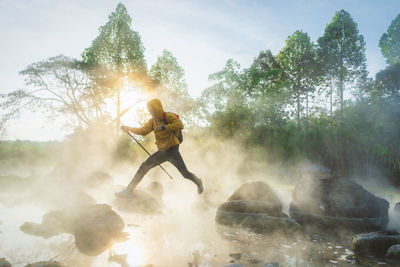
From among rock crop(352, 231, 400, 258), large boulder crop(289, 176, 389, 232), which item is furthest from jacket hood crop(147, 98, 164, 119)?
large boulder crop(289, 176, 389, 232)

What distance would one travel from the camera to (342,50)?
2400cm

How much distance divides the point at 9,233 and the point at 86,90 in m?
18.6

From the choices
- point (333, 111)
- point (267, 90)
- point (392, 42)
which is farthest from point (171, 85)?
point (392, 42)

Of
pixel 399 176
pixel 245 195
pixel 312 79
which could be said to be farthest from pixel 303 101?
pixel 245 195

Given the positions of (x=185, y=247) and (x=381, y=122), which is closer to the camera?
(x=185, y=247)

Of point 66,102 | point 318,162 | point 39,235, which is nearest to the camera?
point 39,235

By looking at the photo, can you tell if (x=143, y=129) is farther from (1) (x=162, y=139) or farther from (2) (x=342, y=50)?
(2) (x=342, y=50)

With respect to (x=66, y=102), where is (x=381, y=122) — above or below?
below

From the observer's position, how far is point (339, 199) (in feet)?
26.2

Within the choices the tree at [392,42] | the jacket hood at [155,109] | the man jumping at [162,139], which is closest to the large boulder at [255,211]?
the man jumping at [162,139]

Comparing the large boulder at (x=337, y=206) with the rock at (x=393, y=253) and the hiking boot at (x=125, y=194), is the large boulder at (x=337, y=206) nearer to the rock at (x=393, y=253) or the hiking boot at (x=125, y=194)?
the rock at (x=393, y=253)

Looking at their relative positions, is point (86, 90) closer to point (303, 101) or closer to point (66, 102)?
→ point (66, 102)

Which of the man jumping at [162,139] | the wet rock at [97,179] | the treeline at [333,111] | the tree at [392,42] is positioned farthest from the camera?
the tree at [392,42]

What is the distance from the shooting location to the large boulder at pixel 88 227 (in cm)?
481
